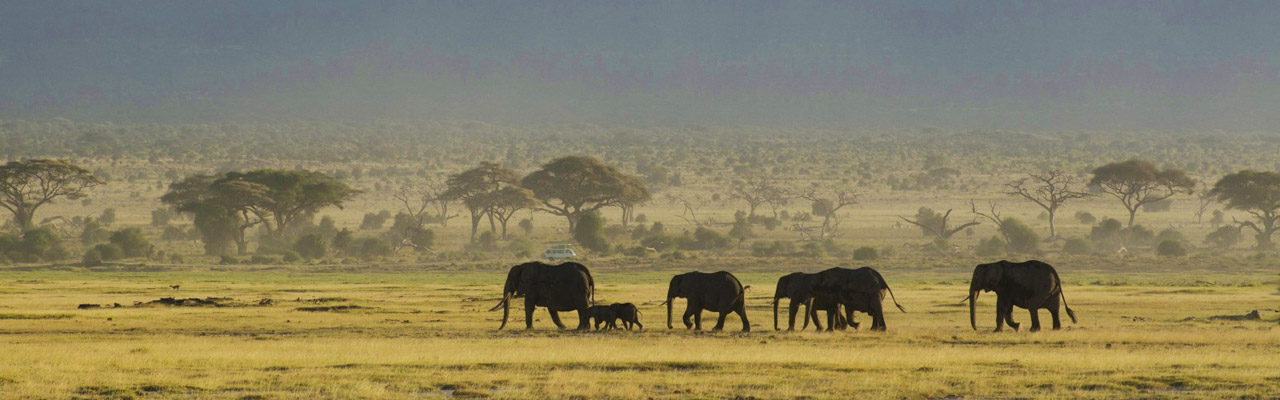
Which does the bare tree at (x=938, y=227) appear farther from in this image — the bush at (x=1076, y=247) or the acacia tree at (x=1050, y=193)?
the bush at (x=1076, y=247)

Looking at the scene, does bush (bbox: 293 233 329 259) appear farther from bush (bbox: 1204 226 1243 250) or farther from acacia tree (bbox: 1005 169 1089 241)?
bush (bbox: 1204 226 1243 250)

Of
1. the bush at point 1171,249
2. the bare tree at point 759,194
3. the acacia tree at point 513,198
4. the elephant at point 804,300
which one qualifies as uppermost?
the bare tree at point 759,194

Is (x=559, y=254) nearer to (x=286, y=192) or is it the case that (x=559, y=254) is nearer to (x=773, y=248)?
(x=773, y=248)

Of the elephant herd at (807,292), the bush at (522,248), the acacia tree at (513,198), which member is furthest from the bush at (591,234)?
the elephant herd at (807,292)

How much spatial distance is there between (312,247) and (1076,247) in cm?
4915

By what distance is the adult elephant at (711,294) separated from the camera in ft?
100

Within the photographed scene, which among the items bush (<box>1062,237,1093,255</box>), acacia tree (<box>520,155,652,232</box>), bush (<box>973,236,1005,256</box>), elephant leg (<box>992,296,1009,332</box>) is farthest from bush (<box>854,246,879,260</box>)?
elephant leg (<box>992,296,1009,332</box>)

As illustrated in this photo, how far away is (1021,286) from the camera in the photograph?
29.9 metres

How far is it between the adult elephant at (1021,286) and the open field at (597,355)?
0.74 meters

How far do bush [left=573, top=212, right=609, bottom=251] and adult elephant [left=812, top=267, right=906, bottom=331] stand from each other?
214 feet

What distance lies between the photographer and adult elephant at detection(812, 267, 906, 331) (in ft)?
97.9

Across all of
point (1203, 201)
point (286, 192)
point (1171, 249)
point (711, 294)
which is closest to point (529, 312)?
point (711, 294)

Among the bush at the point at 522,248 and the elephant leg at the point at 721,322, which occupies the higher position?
the bush at the point at 522,248

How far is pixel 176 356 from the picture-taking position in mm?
23906
